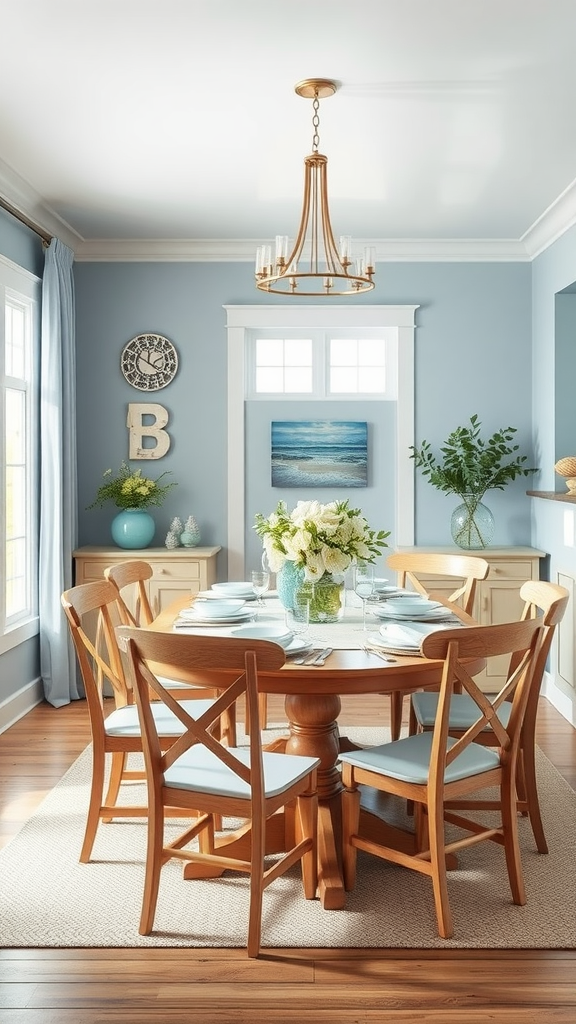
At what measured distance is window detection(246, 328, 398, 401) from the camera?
5945 millimetres

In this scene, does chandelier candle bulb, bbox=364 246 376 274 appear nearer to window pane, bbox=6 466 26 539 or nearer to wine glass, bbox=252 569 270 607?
wine glass, bbox=252 569 270 607

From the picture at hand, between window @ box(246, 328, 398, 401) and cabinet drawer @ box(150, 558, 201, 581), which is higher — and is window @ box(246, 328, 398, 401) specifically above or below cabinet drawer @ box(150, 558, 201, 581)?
above

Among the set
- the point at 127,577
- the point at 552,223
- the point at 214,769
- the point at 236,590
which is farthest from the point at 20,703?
the point at 552,223

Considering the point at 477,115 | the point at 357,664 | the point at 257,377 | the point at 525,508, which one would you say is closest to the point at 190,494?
the point at 257,377

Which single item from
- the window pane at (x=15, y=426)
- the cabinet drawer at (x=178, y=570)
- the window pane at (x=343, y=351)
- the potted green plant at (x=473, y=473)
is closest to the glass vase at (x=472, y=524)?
the potted green plant at (x=473, y=473)

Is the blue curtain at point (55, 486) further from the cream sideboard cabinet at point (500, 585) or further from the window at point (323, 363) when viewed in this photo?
the cream sideboard cabinet at point (500, 585)

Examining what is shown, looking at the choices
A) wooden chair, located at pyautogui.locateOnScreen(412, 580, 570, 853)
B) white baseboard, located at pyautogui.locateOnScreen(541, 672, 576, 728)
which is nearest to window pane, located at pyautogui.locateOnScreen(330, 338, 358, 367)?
white baseboard, located at pyautogui.locateOnScreen(541, 672, 576, 728)

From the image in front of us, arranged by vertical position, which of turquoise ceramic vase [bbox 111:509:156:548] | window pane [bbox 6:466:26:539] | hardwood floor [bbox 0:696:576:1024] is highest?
window pane [bbox 6:466:26:539]

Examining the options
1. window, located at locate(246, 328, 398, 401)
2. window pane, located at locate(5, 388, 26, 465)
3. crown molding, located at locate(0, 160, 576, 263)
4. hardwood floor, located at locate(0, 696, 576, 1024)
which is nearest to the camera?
hardwood floor, located at locate(0, 696, 576, 1024)

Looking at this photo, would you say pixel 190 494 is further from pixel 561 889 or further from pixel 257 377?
pixel 561 889

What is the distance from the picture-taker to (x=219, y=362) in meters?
5.85

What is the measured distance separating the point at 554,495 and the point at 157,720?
8.71 ft

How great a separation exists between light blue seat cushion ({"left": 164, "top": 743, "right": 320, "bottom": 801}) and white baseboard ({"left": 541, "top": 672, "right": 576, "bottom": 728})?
2.61 m

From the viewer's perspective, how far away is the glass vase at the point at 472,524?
559 cm
